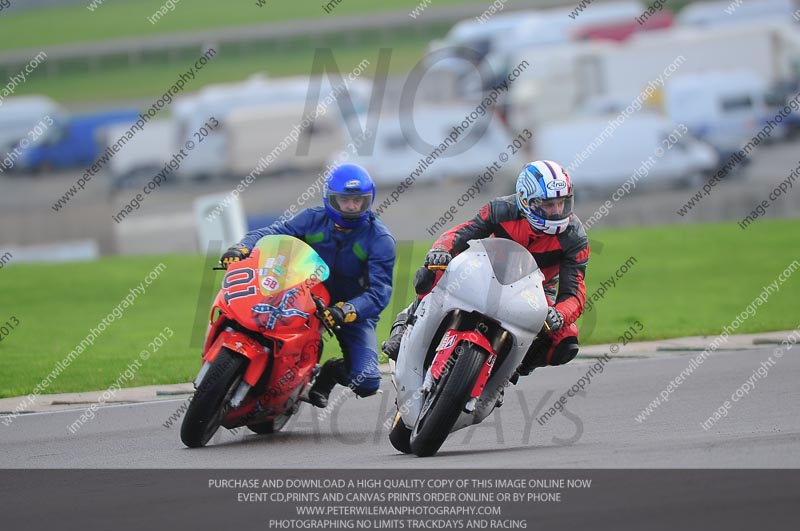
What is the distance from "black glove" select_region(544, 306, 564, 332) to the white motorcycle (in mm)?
148

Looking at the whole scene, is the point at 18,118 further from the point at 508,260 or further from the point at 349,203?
the point at 508,260

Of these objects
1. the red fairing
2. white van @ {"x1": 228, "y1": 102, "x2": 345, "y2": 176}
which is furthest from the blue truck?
the red fairing

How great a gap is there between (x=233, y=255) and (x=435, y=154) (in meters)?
27.8

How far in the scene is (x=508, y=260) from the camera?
7.75m

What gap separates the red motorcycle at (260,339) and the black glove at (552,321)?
1615 mm

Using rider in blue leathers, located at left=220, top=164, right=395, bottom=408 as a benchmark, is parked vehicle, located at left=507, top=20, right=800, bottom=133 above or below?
below

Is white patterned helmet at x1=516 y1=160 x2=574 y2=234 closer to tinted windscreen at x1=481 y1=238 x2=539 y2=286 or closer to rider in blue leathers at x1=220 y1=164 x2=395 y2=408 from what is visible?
tinted windscreen at x1=481 y1=238 x2=539 y2=286

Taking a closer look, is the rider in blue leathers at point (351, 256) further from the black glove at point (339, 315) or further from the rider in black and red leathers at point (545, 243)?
the rider in black and red leathers at point (545, 243)

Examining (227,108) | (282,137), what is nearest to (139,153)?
(227,108)

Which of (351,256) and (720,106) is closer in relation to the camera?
(351,256)

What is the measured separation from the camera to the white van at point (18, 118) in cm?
4384

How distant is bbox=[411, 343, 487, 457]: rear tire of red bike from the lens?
7.26m
